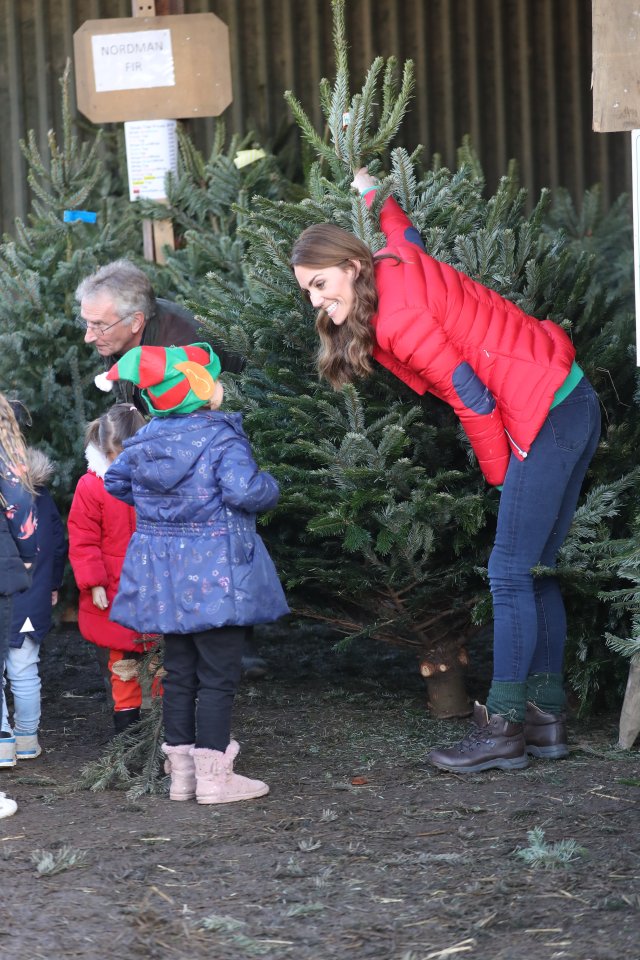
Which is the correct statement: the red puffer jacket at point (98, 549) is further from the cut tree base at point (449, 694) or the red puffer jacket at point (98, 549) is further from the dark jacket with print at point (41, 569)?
the cut tree base at point (449, 694)

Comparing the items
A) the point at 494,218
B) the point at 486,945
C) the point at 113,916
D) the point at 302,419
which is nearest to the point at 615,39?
the point at 494,218

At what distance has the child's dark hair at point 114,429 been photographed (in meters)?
4.67

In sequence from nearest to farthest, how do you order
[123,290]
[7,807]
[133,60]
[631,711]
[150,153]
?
[7,807] → [631,711] → [123,290] → [133,60] → [150,153]

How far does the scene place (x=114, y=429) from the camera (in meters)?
4.68

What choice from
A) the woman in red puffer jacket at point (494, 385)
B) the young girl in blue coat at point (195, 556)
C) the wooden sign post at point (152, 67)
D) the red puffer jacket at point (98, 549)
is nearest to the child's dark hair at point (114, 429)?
the red puffer jacket at point (98, 549)

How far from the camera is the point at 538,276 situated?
181 inches

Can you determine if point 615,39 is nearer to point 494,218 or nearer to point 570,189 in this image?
point 494,218

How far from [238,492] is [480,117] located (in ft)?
19.6

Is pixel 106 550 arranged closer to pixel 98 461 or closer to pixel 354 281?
pixel 98 461

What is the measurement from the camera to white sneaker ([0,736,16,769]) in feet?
14.6

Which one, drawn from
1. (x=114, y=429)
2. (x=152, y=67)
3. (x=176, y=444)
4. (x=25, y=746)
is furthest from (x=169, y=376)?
(x=152, y=67)

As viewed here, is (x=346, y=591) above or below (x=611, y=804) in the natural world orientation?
above

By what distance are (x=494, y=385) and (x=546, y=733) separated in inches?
50.8

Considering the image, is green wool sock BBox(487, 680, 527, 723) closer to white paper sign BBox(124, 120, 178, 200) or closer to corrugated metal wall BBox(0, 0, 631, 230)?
white paper sign BBox(124, 120, 178, 200)
